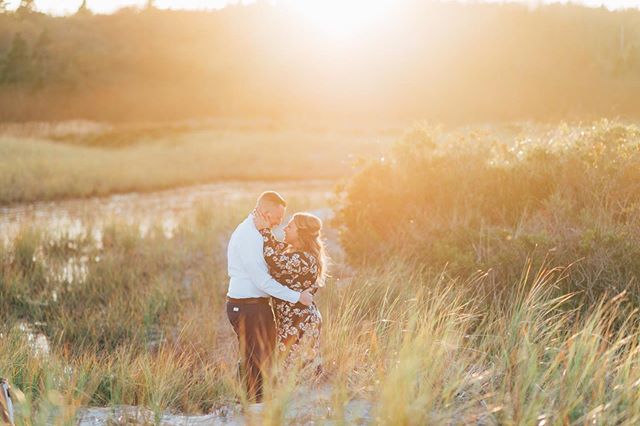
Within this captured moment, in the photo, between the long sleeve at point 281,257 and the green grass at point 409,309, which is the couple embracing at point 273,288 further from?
the green grass at point 409,309

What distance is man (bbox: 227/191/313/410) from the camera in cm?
656

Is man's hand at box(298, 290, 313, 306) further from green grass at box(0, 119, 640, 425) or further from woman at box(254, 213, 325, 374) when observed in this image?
green grass at box(0, 119, 640, 425)

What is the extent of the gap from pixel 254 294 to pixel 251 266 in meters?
0.33

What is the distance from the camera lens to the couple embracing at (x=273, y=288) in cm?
657

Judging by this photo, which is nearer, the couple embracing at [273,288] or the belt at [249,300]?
the couple embracing at [273,288]

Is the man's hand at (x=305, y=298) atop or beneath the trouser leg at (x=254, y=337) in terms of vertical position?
atop

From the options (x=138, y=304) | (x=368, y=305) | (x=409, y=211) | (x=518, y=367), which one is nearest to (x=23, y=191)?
(x=138, y=304)

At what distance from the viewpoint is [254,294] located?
676 cm

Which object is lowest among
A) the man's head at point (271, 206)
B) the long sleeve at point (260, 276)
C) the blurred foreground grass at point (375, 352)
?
the blurred foreground grass at point (375, 352)

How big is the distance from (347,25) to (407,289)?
58335 mm

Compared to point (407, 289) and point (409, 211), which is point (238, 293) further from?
point (409, 211)

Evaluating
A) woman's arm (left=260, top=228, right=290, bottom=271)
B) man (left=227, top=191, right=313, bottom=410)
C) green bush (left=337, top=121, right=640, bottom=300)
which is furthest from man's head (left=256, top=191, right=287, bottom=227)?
green bush (left=337, top=121, right=640, bottom=300)

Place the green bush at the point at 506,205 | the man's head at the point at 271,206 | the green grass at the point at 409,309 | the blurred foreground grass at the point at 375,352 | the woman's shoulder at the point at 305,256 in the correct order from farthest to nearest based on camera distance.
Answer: the green bush at the point at 506,205 < the woman's shoulder at the point at 305,256 < the man's head at the point at 271,206 < the green grass at the point at 409,309 < the blurred foreground grass at the point at 375,352

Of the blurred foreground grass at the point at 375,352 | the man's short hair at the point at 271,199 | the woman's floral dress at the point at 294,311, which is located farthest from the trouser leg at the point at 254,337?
the man's short hair at the point at 271,199
